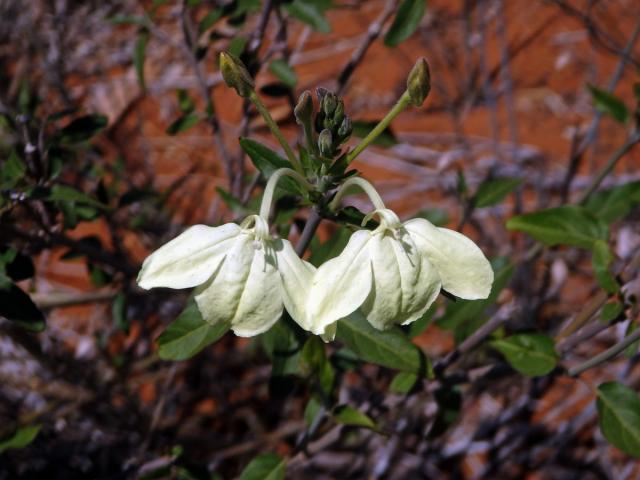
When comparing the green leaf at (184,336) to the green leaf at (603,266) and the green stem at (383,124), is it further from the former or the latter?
the green leaf at (603,266)

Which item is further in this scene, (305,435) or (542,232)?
(305,435)

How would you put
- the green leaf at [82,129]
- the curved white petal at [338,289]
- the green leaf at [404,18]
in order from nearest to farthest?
the curved white petal at [338,289], the green leaf at [404,18], the green leaf at [82,129]

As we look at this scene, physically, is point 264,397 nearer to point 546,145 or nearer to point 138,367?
point 138,367

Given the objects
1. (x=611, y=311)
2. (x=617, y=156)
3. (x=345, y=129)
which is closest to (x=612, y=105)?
(x=617, y=156)

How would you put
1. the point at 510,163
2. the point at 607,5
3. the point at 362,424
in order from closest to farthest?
the point at 362,424 → the point at 510,163 → the point at 607,5

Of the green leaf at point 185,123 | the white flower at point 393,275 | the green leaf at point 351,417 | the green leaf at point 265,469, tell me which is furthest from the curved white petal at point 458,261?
the green leaf at point 185,123

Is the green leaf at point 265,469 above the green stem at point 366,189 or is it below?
below

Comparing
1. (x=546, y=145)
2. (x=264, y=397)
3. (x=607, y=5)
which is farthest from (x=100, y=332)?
(x=607, y=5)
